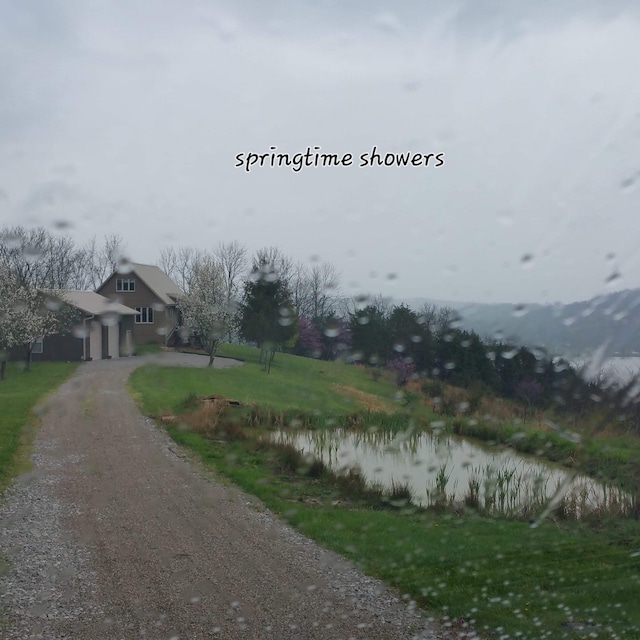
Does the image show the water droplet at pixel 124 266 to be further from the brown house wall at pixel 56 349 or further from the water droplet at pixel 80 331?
the brown house wall at pixel 56 349

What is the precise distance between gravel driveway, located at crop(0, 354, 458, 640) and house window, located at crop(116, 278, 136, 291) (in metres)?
0.49

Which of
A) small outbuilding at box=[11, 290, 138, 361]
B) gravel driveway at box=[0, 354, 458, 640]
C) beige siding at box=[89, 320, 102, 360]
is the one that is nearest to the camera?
gravel driveway at box=[0, 354, 458, 640]

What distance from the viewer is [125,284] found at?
11.1ft

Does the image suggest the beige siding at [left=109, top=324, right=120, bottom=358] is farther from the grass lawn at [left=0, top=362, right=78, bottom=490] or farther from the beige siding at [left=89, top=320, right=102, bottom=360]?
the grass lawn at [left=0, top=362, right=78, bottom=490]

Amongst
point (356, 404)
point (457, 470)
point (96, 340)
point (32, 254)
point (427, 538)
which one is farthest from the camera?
point (457, 470)

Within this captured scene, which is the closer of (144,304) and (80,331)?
(144,304)

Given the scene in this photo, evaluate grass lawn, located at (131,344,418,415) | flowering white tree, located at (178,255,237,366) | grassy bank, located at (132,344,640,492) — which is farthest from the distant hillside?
flowering white tree, located at (178,255,237,366)

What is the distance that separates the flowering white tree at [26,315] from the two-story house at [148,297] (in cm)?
31

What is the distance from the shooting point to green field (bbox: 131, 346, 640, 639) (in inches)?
134

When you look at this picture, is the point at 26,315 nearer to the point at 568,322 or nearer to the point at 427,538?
the point at 427,538

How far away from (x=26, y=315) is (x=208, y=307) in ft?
3.18

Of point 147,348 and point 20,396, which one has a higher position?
point 147,348

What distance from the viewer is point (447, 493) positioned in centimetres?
461

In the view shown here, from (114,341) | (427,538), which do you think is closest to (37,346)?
(114,341)
